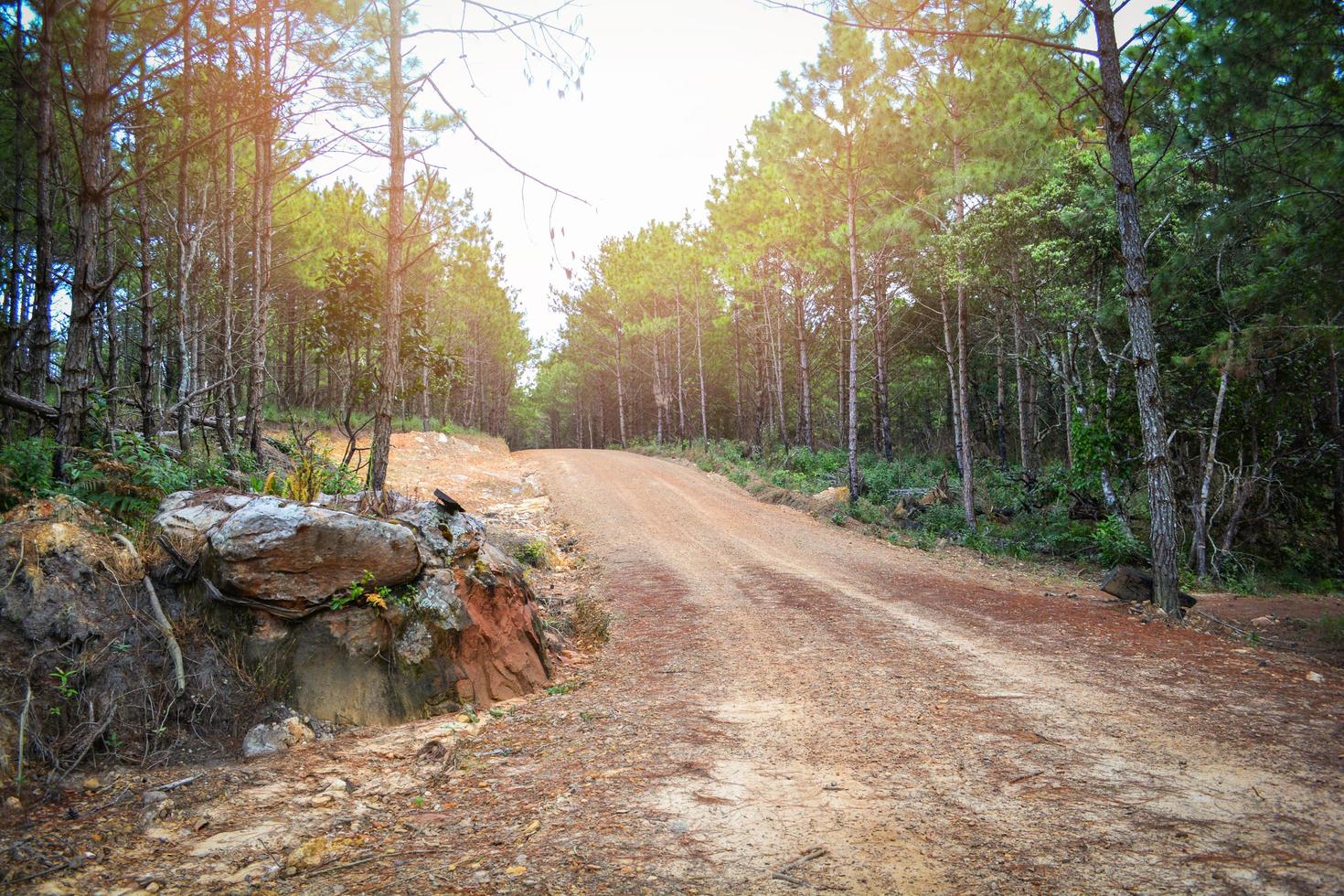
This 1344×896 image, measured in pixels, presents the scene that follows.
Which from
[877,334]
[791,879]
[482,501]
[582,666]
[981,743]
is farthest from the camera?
[877,334]

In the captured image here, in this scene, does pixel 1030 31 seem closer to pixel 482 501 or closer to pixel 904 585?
pixel 904 585

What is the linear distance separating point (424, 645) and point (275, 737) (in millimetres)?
1109

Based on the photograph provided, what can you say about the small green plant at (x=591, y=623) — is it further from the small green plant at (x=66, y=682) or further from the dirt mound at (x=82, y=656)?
the small green plant at (x=66, y=682)

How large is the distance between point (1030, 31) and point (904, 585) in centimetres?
1445

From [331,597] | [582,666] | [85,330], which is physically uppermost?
[85,330]

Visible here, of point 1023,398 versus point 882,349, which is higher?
point 882,349

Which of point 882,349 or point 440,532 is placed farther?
point 882,349

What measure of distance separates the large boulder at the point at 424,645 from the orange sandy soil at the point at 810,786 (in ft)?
1.00

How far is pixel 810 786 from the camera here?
3588mm

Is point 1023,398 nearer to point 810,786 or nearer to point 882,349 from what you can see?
point 882,349

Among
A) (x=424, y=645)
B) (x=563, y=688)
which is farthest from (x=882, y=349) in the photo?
(x=424, y=645)

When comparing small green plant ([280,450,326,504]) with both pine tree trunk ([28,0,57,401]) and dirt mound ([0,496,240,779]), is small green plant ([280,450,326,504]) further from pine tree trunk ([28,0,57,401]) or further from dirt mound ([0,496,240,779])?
pine tree trunk ([28,0,57,401])

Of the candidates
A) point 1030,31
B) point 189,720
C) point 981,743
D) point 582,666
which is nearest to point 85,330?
point 189,720

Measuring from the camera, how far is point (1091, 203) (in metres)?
11.5
